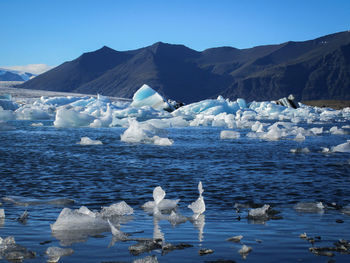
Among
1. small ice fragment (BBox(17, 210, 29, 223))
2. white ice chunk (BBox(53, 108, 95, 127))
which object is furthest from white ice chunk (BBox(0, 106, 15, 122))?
small ice fragment (BBox(17, 210, 29, 223))

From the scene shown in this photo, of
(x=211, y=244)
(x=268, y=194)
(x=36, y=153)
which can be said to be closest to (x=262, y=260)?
(x=211, y=244)

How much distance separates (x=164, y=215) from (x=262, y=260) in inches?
65.5

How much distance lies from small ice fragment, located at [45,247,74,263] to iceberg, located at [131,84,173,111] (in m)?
30.8

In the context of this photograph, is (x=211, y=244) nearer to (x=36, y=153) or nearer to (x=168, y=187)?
(x=168, y=187)

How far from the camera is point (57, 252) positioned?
3.44 m

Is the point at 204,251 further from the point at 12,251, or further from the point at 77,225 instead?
the point at 12,251

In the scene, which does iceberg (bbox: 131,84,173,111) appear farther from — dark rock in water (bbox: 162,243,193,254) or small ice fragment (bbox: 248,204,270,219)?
dark rock in water (bbox: 162,243,193,254)

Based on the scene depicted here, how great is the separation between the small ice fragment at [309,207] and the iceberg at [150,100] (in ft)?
95.3

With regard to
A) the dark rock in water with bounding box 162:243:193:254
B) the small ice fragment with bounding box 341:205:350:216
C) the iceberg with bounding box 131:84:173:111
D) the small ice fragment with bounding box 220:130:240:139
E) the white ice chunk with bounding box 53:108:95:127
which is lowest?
the small ice fragment with bounding box 341:205:350:216

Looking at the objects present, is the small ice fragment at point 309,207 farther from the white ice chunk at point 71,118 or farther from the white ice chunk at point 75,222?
the white ice chunk at point 71,118

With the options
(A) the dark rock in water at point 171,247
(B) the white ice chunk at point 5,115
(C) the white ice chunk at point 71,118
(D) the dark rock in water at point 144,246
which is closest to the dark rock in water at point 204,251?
(A) the dark rock in water at point 171,247

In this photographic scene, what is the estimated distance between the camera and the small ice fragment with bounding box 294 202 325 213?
518 cm

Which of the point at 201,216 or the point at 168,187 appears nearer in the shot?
the point at 201,216

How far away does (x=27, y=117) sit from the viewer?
2892 cm
